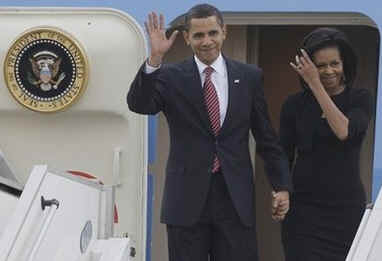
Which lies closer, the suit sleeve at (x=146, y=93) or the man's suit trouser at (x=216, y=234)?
the suit sleeve at (x=146, y=93)

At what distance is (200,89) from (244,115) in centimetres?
18

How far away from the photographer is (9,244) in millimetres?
2365

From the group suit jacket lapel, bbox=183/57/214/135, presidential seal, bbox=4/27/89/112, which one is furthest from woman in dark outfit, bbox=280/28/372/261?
presidential seal, bbox=4/27/89/112

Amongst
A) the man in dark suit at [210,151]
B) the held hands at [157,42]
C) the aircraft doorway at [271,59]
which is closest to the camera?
the held hands at [157,42]

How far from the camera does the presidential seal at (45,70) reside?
3.58 metres

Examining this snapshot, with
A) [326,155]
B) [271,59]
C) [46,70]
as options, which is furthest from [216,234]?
[271,59]

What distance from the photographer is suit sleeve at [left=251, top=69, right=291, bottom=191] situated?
317 cm

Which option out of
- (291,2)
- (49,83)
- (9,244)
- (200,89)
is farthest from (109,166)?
(9,244)

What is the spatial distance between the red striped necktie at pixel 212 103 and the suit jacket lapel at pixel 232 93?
0.09ft

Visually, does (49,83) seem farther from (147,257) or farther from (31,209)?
(31,209)

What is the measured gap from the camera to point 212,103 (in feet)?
10.3

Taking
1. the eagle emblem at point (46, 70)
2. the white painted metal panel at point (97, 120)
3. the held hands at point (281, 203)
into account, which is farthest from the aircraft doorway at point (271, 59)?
the held hands at point (281, 203)

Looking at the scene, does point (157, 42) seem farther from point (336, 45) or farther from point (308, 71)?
point (336, 45)

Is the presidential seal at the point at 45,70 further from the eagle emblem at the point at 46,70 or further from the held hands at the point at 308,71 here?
the held hands at the point at 308,71
